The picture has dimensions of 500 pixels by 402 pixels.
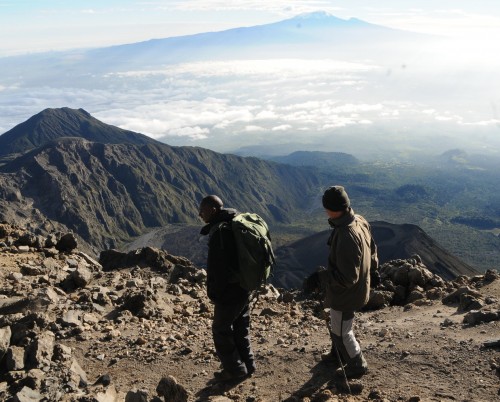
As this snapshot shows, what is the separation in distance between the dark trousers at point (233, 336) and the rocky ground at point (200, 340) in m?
0.35

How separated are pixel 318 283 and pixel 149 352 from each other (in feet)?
13.9

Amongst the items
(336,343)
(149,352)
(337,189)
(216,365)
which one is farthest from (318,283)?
(149,352)

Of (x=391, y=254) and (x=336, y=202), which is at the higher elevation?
(x=336, y=202)

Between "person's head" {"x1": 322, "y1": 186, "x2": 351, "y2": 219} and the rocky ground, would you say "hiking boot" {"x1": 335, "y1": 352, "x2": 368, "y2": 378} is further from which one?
"person's head" {"x1": 322, "y1": 186, "x2": 351, "y2": 219}

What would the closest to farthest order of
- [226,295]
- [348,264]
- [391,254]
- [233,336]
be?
[348,264]
[226,295]
[233,336]
[391,254]

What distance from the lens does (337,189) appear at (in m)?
7.50

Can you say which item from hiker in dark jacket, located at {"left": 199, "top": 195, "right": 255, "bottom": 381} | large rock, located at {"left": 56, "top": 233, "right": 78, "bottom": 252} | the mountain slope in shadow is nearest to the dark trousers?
hiker in dark jacket, located at {"left": 199, "top": 195, "right": 255, "bottom": 381}

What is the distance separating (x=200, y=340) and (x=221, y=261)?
4.14 metres

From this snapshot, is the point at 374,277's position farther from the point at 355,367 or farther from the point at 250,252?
the point at 250,252

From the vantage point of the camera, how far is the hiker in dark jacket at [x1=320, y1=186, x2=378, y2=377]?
24.1 feet

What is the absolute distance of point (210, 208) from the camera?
803 centimetres

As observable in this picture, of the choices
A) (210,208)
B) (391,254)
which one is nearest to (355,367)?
(210,208)

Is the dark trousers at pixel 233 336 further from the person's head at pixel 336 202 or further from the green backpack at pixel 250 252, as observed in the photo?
the person's head at pixel 336 202

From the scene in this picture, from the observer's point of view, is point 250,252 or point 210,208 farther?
point 210,208
